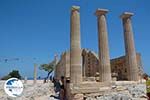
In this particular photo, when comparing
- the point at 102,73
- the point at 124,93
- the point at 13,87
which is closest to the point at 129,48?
the point at 102,73

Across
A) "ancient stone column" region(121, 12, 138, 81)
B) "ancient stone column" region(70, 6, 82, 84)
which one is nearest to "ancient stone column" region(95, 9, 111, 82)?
"ancient stone column" region(70, 6, 82, 84)

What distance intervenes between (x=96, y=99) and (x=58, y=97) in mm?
5445

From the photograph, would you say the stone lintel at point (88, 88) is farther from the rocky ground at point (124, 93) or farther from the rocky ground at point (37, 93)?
the rocky ground at point (37, 93)

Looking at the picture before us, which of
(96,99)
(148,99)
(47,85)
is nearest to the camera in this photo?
(148,99)

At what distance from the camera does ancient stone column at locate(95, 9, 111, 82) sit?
2370 centimetres

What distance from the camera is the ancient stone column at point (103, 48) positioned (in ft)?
77.8

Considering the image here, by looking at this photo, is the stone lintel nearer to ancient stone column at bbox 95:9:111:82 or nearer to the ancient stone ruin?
the ancient stone ruin

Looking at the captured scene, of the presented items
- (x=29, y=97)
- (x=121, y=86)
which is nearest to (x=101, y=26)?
(x=121, y=86)

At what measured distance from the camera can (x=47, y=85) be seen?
28.0m

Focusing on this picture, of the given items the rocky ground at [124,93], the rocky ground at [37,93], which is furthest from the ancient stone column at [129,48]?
the rocky ground at [37,93]

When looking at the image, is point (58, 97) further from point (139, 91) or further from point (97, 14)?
point (97, 14)

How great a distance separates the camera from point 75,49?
22781 millimetres

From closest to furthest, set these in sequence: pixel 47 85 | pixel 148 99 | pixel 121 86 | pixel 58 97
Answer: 1. pixel 148 99
2. pixel 121 86
3. pixel 58 97
4. pixel 47 85

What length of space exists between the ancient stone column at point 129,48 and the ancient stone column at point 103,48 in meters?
3.03
